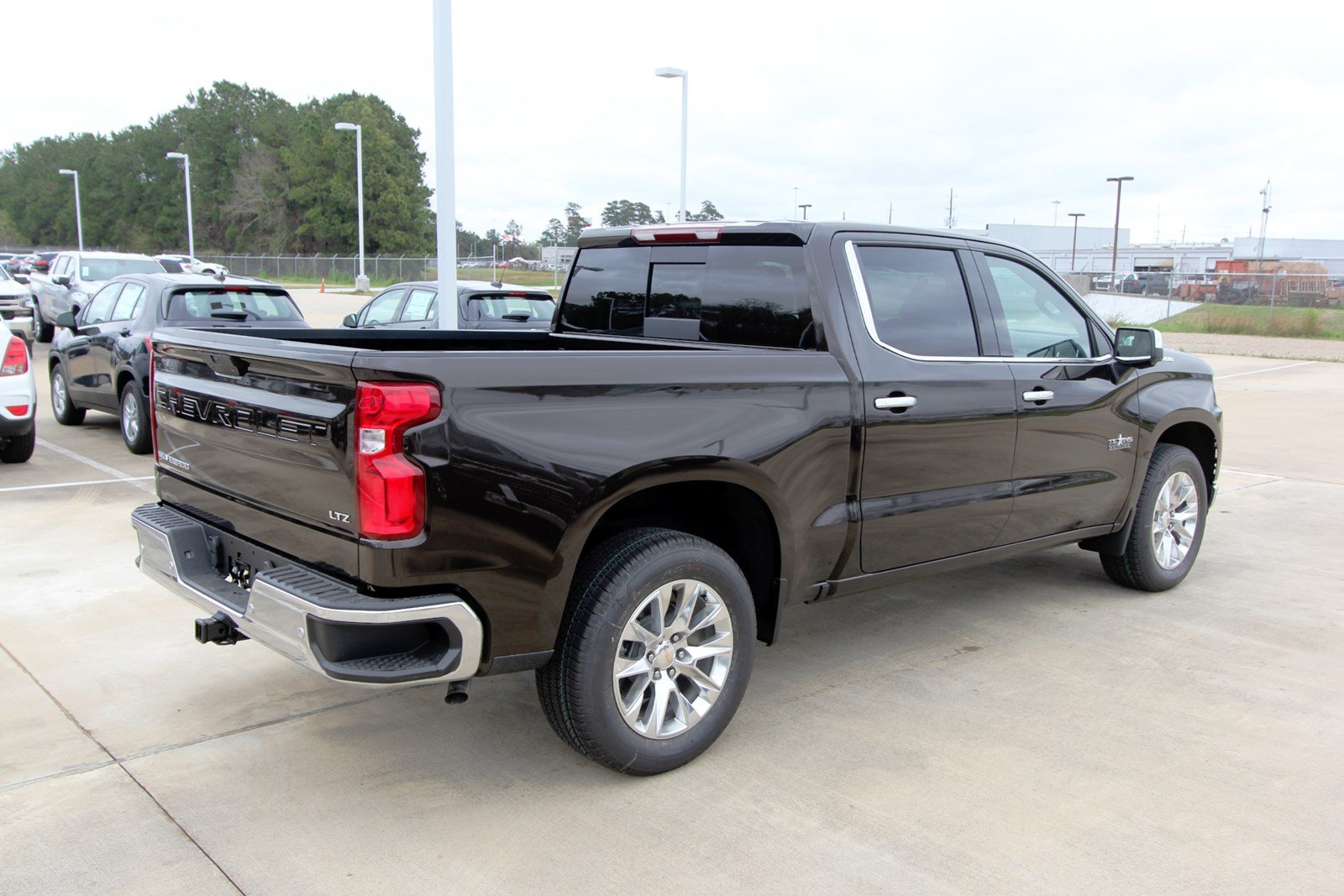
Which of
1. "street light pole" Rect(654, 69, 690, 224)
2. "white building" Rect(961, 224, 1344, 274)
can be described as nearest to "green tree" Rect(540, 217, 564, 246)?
"white building" Rect(961, 224, 1344, 274)

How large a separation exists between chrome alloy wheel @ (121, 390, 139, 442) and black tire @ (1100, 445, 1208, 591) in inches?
324

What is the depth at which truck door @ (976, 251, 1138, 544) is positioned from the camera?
487 cm

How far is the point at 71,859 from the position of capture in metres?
3.07

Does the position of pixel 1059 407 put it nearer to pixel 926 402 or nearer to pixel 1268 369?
pixel 926 402

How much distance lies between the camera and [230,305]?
10039mm

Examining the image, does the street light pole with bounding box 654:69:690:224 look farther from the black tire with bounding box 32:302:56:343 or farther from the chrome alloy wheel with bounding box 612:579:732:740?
the chrome alloy wheel with bounding box 612:579:732:740

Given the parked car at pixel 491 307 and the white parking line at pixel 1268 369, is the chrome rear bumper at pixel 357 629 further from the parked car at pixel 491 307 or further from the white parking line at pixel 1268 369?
the white parking line at pixel 1268 369

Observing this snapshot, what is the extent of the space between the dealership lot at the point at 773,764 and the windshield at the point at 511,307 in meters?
6.33

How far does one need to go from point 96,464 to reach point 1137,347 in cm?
839

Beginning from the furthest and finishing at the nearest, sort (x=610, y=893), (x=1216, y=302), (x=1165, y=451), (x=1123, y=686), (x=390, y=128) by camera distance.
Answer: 1. (x=390, y=128)
2. (x=1216, y=302)
3. (x=1165, y=451)
4. (x=1123, y=686)
5. (x=610, y=893)

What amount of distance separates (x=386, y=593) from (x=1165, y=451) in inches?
182

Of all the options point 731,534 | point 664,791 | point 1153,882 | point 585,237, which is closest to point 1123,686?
point 1153,882

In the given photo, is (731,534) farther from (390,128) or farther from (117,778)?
(390,128)

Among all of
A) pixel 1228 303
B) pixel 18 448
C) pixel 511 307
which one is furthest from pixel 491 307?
pixel 1228 303
